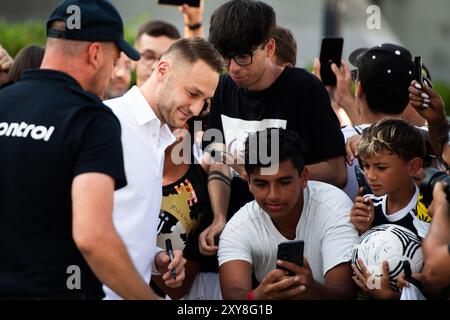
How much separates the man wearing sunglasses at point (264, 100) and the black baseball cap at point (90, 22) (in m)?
1.20

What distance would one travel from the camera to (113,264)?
2908 millimetres

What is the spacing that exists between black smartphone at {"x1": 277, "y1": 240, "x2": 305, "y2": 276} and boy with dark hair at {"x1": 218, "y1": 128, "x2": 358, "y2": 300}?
0.77ft

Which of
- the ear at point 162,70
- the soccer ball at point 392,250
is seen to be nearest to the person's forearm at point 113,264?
the ear at point 162,70

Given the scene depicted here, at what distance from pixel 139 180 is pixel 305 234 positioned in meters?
1.05

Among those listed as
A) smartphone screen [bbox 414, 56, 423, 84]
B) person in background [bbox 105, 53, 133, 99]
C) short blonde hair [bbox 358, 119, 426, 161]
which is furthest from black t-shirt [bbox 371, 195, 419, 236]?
person in background [bbox 105, 53, 133, 99]

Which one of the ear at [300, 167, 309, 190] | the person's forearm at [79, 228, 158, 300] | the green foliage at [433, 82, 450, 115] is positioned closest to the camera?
the person's forearm at [79, 228, 158, 300]

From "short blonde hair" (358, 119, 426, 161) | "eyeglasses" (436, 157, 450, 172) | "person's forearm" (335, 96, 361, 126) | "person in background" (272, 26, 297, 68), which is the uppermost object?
"person in background" (272, 26, 297, 68)

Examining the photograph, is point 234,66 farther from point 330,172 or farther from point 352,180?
point 352,180

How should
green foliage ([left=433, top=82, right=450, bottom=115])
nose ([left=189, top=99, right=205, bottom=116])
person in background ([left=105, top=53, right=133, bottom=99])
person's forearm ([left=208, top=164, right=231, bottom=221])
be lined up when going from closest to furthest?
nose ([left=189, top=99, right=205, bottom=116])
person's forearm ([left=208, top=164, right=231, bottom=221])
person in background ([left=105, top=53, right=133, bottom=99])
green foliage ([left=433, top=82, right=450, bottom=115])

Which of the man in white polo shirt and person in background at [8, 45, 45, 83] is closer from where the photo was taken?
the man in white polo shirt

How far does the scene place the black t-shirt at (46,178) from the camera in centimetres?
302

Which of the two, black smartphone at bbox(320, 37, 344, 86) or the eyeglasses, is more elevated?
black smartphone at bbox(320, 37, 344, 86)

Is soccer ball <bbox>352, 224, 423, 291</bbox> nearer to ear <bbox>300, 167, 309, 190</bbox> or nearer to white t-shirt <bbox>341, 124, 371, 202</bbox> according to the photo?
ear <bbox>300, 167, 309, 190</bbox>

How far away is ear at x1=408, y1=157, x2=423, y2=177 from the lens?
4.25 meters
